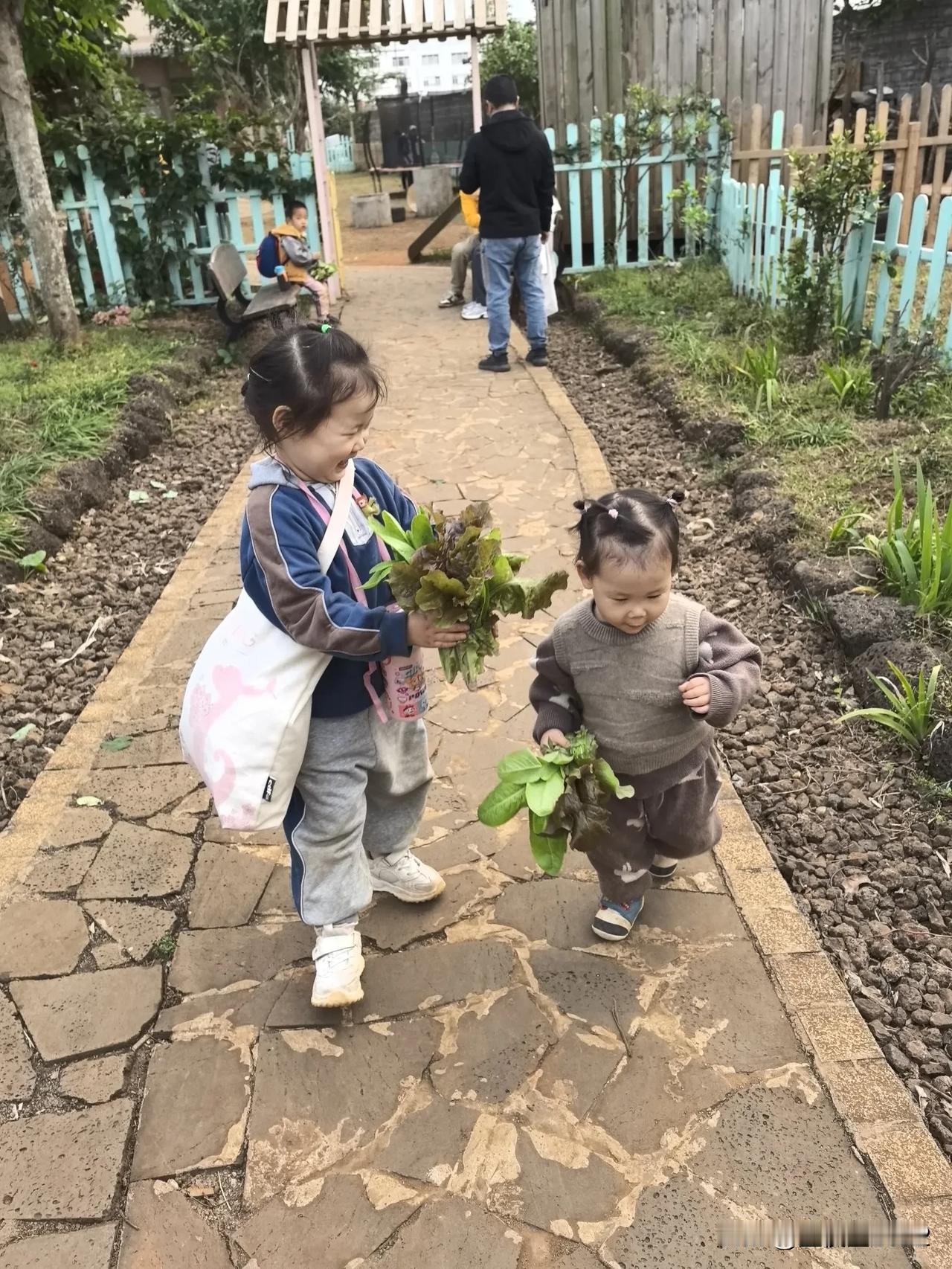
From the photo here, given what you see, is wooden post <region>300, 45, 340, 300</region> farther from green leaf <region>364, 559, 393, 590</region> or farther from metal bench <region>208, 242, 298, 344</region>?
green leaf <region>364, 559, 393, 590</region>

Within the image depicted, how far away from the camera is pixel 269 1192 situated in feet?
6.35

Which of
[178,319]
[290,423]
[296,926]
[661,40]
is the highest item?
[661,40]

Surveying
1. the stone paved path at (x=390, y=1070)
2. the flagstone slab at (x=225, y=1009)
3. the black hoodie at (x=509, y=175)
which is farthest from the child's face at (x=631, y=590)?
the black hoodie at (x=509, y=175)

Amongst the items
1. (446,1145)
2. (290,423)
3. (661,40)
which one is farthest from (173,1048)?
(661,40)

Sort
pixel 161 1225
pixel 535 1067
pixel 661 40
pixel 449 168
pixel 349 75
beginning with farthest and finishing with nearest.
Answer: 1. pixel 349 75
2. pixel 449 168
3. pixel 661 40
4. pixel 535 1067
5. pixel 161 1225

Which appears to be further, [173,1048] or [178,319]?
[178,319]

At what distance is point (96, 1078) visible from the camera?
221 centimetres

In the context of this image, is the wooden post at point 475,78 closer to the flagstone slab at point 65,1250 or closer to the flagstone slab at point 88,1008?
the flagstone slab at point 88,1008

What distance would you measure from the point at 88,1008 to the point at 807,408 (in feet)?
15.5

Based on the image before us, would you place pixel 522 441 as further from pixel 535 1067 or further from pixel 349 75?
pixel 349 75

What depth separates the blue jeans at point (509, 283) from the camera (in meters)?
7.49

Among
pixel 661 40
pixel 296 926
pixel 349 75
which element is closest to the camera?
pixel 296 926

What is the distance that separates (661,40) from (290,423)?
379 inches

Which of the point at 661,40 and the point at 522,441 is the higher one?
the point at 661,40
